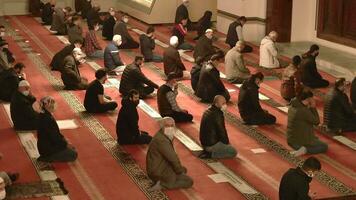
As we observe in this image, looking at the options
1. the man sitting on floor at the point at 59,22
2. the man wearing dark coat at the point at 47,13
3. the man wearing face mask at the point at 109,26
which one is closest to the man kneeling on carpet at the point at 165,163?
the man wearing face mask at the point at 109,26

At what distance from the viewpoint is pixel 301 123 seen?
9.21m

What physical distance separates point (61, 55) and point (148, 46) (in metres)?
2.05

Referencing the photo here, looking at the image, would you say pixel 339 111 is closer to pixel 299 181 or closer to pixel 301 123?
pixel 301 123

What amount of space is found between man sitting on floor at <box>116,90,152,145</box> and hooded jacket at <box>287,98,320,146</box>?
199cm

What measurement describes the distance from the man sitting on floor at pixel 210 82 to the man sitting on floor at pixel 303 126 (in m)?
2.49

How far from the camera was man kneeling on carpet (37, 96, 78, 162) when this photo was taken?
859cm

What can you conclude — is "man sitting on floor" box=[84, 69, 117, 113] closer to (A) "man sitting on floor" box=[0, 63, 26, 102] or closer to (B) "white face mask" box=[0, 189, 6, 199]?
(A) "man sitting on floor" box=[0, 63, 26, 102]

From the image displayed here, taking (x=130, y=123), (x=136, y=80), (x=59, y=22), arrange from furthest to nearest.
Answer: (x=59, y=22)
(x=136, y=80)
(x=130, y=123)

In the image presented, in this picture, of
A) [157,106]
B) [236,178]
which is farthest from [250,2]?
[236,178]

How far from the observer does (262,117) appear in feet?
34.9

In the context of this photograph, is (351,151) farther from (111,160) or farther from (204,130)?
(111,160)

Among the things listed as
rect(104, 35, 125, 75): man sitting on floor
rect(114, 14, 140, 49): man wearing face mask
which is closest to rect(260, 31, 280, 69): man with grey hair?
rect(104, 35, 125, 75): man sitting on floor

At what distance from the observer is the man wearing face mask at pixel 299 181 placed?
6.61 metres

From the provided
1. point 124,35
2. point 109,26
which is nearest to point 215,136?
point 124,35
